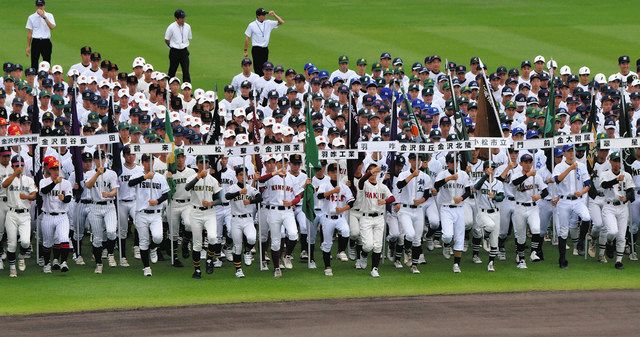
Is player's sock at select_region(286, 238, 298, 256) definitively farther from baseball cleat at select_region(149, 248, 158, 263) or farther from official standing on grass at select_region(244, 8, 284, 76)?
official standing on grass at select_region(244, 8, 284, 76)

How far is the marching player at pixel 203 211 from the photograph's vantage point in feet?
82.6

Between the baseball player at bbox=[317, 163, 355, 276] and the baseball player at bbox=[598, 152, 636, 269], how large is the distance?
4458 mm

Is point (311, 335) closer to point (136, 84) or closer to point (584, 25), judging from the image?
point (136, 84)

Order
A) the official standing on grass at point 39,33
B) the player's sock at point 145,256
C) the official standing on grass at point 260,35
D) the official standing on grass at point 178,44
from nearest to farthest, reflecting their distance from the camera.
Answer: the player's sock at point 145,256
the official standing on grass at point 178,44
the official standing on grass at point 260,35
the official standing on grass at point 39,33

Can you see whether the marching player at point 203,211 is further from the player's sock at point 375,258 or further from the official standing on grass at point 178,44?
the official standing on grass at point 178,44

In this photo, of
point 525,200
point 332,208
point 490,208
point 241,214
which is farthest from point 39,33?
point 525,200

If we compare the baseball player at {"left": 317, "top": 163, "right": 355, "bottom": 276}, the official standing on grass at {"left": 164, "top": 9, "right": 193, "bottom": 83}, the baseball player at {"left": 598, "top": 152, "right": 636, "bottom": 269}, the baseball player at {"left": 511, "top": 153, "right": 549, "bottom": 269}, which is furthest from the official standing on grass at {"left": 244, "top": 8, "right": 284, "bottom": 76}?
the baseball player at {"left": 598, "top": 152, "right": 636, "bottom": 269}

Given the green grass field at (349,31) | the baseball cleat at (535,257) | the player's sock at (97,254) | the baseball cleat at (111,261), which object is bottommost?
the baseball cleat at (535,257)

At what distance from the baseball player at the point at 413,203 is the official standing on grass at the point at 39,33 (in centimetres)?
1442

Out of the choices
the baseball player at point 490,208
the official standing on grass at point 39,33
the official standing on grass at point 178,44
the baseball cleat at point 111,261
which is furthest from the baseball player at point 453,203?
the official standing on grass at point 39,33

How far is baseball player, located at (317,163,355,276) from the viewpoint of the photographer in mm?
25453

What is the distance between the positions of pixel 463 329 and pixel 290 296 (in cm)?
328

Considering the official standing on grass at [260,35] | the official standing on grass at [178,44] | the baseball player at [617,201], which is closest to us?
the baseball player at [617,201]

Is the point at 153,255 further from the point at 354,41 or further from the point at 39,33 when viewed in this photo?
the point at 354,41
